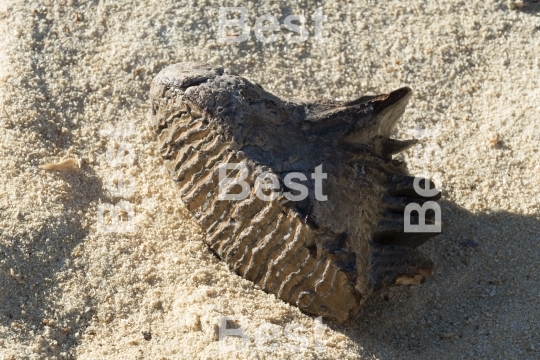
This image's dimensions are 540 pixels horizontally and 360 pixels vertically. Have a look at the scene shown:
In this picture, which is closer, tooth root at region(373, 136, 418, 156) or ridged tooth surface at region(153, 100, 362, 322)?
ridged tooth surface at region(153, 100, 362, 322)

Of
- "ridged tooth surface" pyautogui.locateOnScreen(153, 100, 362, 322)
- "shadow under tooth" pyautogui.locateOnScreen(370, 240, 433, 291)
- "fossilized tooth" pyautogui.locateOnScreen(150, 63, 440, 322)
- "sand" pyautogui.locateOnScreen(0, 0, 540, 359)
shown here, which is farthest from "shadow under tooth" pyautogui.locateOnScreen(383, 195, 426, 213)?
"ridged tooth surface" pyautogui.locateOnScreen(153, 100, 362, 322)

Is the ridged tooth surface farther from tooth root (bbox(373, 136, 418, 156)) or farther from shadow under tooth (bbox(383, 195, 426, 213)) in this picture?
tooth root (bbox(373, 136, 418, 156))

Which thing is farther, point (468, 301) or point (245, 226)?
point (468, 301)

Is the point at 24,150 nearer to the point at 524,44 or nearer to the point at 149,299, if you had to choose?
the point at 149,299

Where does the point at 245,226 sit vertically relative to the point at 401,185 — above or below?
below

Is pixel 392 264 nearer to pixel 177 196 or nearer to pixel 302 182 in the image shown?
pixel 302 182

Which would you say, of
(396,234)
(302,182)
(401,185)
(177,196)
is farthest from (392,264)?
(177,196)
